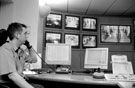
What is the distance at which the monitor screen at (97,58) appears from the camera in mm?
2607

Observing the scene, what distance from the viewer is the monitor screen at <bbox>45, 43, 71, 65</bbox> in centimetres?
283

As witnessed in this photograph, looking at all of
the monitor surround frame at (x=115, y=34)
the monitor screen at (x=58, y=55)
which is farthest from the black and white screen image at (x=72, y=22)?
the monitor screen at (x=58, y=55)

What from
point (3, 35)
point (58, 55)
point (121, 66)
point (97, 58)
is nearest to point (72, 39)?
point (58, 55)

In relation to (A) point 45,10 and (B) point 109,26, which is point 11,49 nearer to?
(A) point 45,10

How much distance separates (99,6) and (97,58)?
2.57m

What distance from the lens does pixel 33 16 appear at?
10.8ft

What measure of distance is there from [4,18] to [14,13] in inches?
7.7

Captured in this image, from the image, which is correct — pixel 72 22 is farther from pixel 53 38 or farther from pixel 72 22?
→ pixel 53 38

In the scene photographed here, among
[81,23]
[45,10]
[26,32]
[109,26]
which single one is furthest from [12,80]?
[109,26]

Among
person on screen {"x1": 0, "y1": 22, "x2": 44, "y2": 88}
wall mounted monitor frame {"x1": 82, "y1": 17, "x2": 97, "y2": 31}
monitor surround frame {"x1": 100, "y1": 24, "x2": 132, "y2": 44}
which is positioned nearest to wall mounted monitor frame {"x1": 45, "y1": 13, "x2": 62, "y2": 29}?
wall mounted monitor frame {"x1": 82, "y1": 17, "x2": 97, "y2": 31}

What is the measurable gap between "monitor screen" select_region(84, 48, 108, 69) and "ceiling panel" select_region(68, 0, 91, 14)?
2.15 meters

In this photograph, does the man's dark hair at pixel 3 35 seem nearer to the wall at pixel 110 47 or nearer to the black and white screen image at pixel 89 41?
the wall at pixel 110 47

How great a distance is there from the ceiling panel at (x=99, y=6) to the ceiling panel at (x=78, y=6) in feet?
0.51

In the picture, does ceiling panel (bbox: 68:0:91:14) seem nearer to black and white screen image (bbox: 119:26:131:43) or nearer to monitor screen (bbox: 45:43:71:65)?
black and white screen image (bbox: 119:26:131:43)
